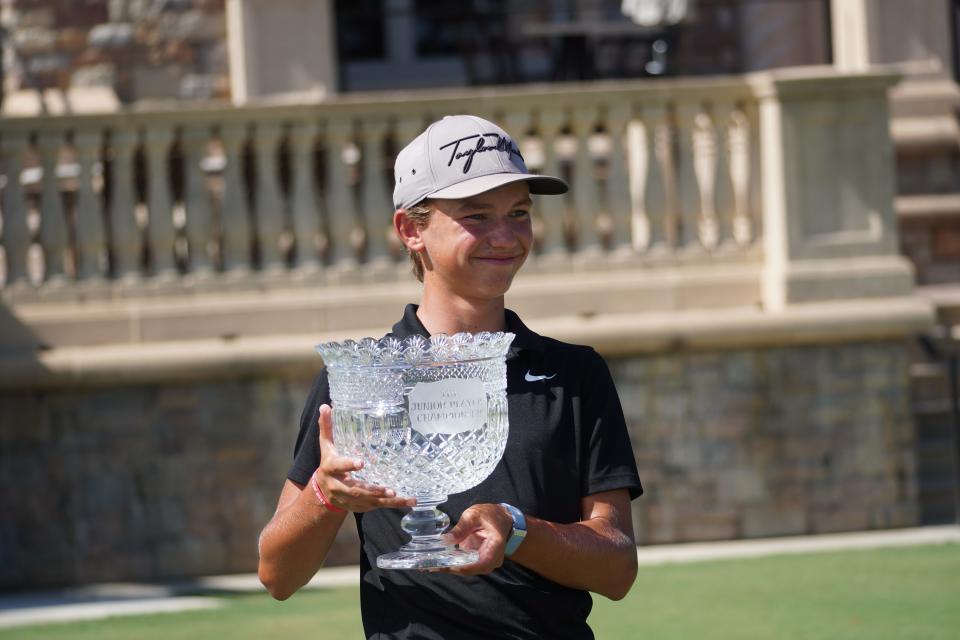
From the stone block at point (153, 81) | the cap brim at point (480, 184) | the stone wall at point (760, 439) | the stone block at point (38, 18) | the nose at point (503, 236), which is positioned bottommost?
the stone wall at point (760, 439)

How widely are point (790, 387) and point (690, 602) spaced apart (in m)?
2.26

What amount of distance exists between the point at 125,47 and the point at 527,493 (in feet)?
32.5

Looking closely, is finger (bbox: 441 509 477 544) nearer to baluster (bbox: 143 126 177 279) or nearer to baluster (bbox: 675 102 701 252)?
baluster (bbox: 143 126 177 279)

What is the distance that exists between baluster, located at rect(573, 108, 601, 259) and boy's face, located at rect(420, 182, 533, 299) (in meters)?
6.94

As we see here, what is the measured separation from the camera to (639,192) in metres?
10.0

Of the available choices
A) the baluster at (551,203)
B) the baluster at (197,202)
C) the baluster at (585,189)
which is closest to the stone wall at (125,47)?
the baluster at (197,202)

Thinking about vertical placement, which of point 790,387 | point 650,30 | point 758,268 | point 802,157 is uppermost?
point 650,30

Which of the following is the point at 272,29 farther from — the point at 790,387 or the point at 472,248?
the point at 472,248

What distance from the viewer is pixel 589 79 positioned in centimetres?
1261

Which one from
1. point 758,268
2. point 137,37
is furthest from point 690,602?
point 137,37

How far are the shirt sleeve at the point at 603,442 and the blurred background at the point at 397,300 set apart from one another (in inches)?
260

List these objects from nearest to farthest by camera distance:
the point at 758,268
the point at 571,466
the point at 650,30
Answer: the point at 571,466 < the point at 758,268 < the point at 650,30

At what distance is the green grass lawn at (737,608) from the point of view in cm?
716

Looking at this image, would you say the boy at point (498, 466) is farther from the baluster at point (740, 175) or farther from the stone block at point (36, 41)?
the stone block at point (36, 41)
